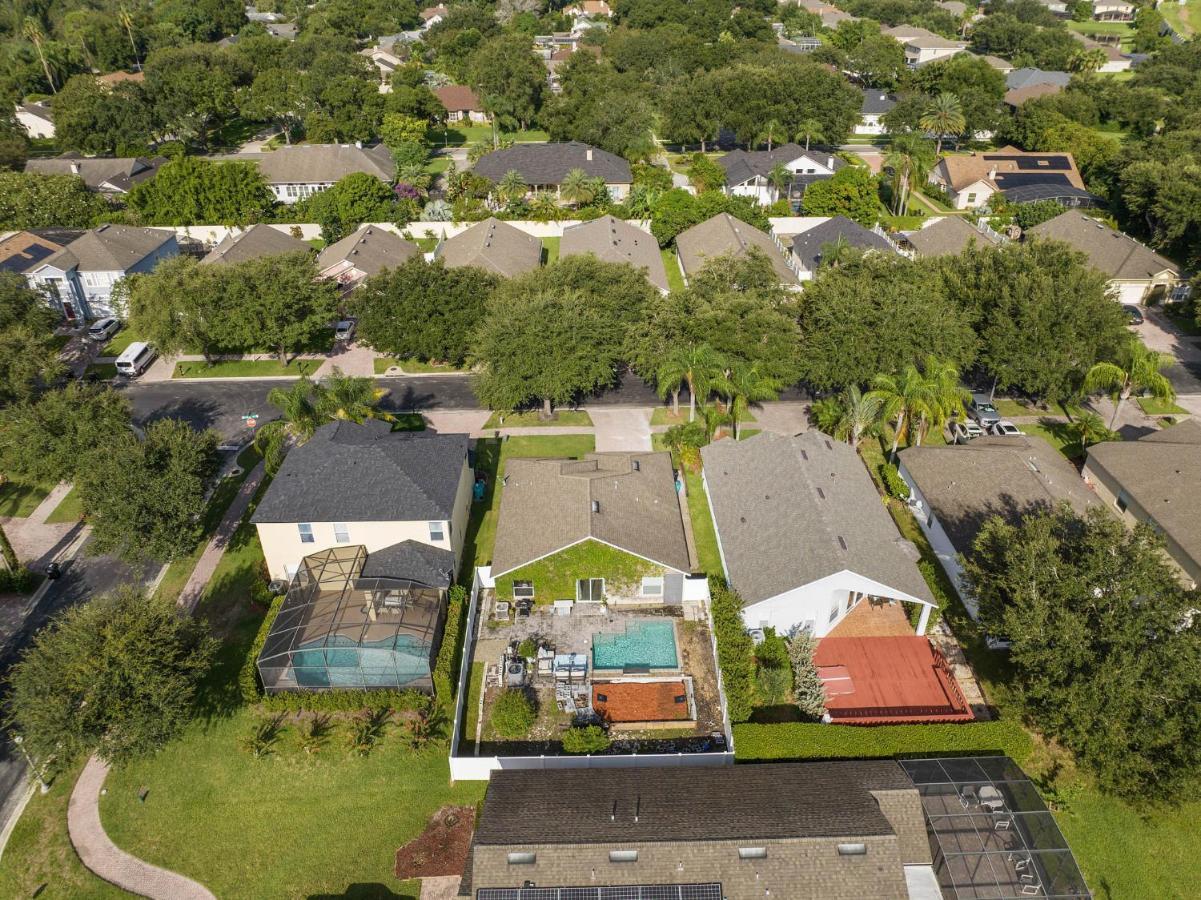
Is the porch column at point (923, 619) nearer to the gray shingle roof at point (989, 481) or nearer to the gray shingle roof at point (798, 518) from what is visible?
the gray shingle roof at point (798, 518)

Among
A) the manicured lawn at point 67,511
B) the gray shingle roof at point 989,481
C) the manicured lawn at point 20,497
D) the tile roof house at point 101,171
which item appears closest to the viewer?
the gray shingle roof at point 989,481

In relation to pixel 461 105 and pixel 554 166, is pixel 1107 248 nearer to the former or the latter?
pixel 554 166

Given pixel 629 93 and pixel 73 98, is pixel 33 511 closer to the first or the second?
pixel 73 98

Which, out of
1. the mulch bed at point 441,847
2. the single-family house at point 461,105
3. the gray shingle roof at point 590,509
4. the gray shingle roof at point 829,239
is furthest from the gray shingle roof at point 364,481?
the single-family house at point 461,105

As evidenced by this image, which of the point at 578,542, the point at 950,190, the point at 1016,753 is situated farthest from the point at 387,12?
the point at 1016,753

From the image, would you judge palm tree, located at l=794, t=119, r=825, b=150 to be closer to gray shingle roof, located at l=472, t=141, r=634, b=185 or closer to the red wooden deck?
gray shingle roof, located at l=472, t=141, r=634, b=185

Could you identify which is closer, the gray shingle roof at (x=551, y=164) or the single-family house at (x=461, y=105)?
the gray shingle roof at (x=551, y=164)

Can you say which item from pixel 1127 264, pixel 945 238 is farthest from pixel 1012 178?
pixel 1127 264
